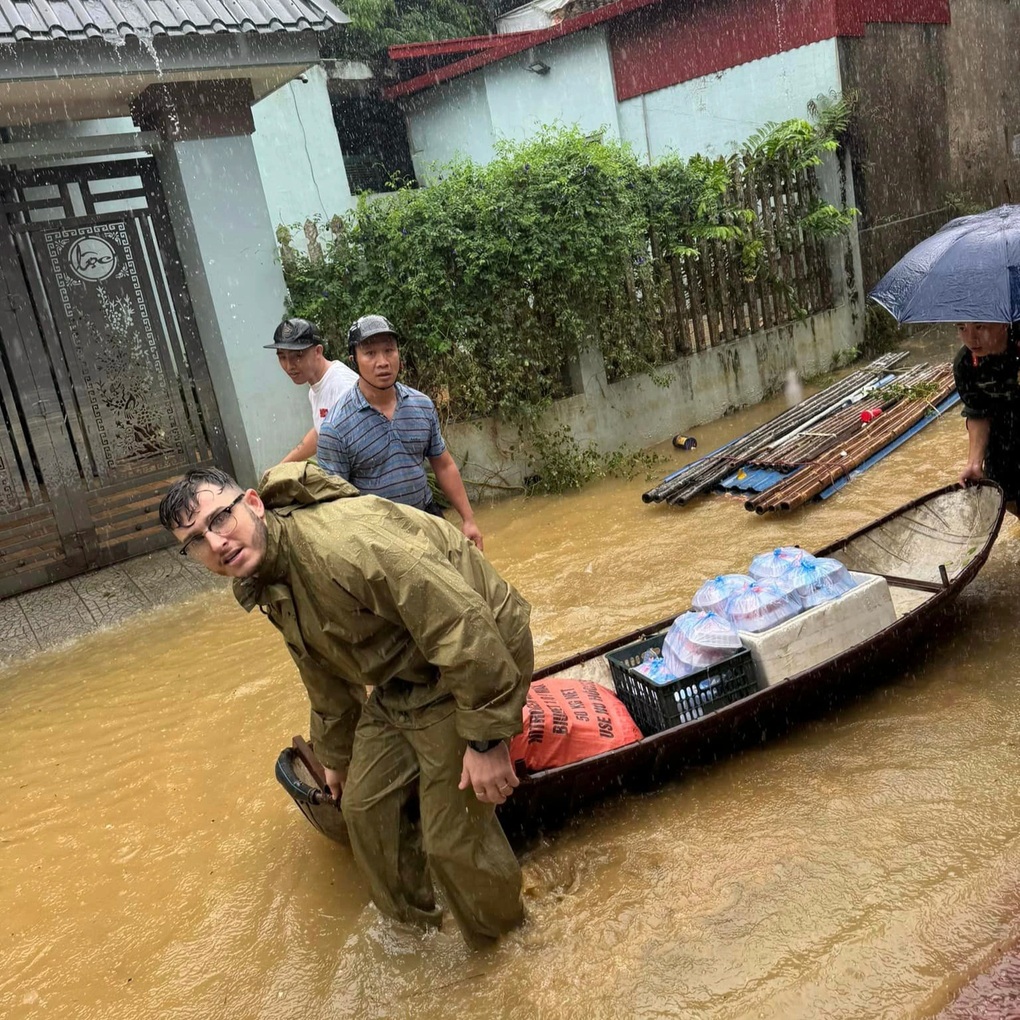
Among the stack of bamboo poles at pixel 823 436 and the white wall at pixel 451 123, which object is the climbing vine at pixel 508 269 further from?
the white wall at pixel 451 123

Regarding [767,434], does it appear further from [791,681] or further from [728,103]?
[728,103]

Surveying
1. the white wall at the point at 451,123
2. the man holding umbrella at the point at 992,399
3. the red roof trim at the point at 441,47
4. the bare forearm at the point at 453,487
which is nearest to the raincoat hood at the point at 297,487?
the bare forearm at the point at 453,487

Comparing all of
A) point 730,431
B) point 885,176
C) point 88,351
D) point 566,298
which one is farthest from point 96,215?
point 885,176

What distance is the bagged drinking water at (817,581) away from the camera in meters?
4.61

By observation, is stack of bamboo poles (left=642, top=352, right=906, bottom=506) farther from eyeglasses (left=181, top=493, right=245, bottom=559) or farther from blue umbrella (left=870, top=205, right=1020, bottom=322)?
eyeglasses (left=181, top=493, right=245, bottom=559)

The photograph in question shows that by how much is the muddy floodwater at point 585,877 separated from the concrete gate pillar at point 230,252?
3.20m

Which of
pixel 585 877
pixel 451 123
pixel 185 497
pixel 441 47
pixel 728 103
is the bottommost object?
pixel 585 877

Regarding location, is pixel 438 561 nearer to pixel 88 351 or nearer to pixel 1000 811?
pixel 1000 811

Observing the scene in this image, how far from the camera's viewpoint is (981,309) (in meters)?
4.81

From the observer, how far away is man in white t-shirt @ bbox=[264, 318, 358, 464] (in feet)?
18.8

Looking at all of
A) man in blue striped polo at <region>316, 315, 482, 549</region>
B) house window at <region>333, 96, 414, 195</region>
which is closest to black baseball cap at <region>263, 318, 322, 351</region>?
man in blue striped polo at <region>316, 315, 482, 549</region>

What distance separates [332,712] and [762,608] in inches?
81.8

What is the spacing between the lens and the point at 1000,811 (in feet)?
12.8

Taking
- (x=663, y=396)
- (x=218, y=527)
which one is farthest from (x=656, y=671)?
(x=663, y=396)
